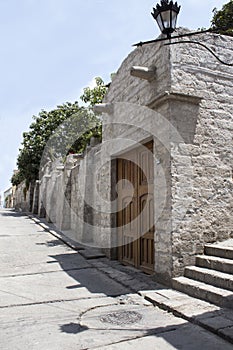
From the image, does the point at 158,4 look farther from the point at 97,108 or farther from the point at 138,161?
the point at 97,108

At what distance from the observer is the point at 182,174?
4.54 metres

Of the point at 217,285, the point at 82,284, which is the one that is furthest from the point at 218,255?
the point at 82,284

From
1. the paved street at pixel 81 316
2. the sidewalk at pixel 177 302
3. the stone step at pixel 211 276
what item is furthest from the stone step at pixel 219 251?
the paved street at pixel 81 316

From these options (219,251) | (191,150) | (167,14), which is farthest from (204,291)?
(167,14)

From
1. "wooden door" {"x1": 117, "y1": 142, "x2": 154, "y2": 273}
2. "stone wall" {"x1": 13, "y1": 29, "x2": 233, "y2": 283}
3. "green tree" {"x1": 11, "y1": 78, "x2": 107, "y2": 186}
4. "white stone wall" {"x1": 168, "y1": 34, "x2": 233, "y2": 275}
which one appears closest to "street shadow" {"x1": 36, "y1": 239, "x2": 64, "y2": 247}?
"wooden door" {"x1": 117, "y1": 142, "x2": 154, "y2": 273}

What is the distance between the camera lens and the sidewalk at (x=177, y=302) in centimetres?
302

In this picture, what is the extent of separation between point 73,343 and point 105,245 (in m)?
4.06

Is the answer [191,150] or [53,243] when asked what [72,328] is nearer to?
[191,150]

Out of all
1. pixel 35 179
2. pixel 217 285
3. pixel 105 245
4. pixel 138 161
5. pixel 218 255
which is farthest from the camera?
pixel 35 179

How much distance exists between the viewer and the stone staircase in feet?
11.8

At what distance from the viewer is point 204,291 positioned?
373 cm

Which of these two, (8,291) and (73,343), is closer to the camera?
(73,343)

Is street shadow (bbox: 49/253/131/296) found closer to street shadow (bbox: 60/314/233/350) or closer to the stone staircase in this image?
the stone staircase

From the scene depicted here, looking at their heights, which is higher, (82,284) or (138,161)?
(138,161)
